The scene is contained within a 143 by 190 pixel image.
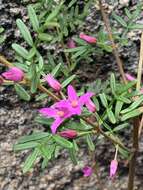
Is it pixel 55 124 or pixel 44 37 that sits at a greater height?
pixel 44 37

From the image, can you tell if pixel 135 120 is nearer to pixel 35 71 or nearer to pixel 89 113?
pixel 89 113

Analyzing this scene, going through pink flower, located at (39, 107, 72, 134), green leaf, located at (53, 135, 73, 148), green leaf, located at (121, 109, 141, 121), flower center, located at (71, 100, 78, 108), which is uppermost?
flower center, located at (71, 100, 78, 108)

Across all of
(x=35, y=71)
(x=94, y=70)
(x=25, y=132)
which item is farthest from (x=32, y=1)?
(x=35, y=71)

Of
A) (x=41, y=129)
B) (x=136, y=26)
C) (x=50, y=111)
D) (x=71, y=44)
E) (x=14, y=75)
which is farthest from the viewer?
(x=41, y=129)

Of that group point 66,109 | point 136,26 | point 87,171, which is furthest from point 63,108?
point 87,171

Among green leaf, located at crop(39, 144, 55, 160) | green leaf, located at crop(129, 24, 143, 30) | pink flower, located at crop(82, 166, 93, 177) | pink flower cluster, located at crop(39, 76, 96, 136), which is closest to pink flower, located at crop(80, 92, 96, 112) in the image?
pink flower cluster, located at crop(39, 76, 96, 136)

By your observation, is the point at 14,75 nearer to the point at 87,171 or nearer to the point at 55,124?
the point at 55,124

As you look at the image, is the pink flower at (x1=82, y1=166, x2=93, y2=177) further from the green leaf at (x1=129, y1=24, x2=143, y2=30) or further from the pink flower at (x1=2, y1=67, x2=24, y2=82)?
the pink flower at (x1=2, y1=67, x2=24, y2=82)

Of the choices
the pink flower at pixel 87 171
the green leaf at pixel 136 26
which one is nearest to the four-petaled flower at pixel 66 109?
the green leaf at pixel 136 26
